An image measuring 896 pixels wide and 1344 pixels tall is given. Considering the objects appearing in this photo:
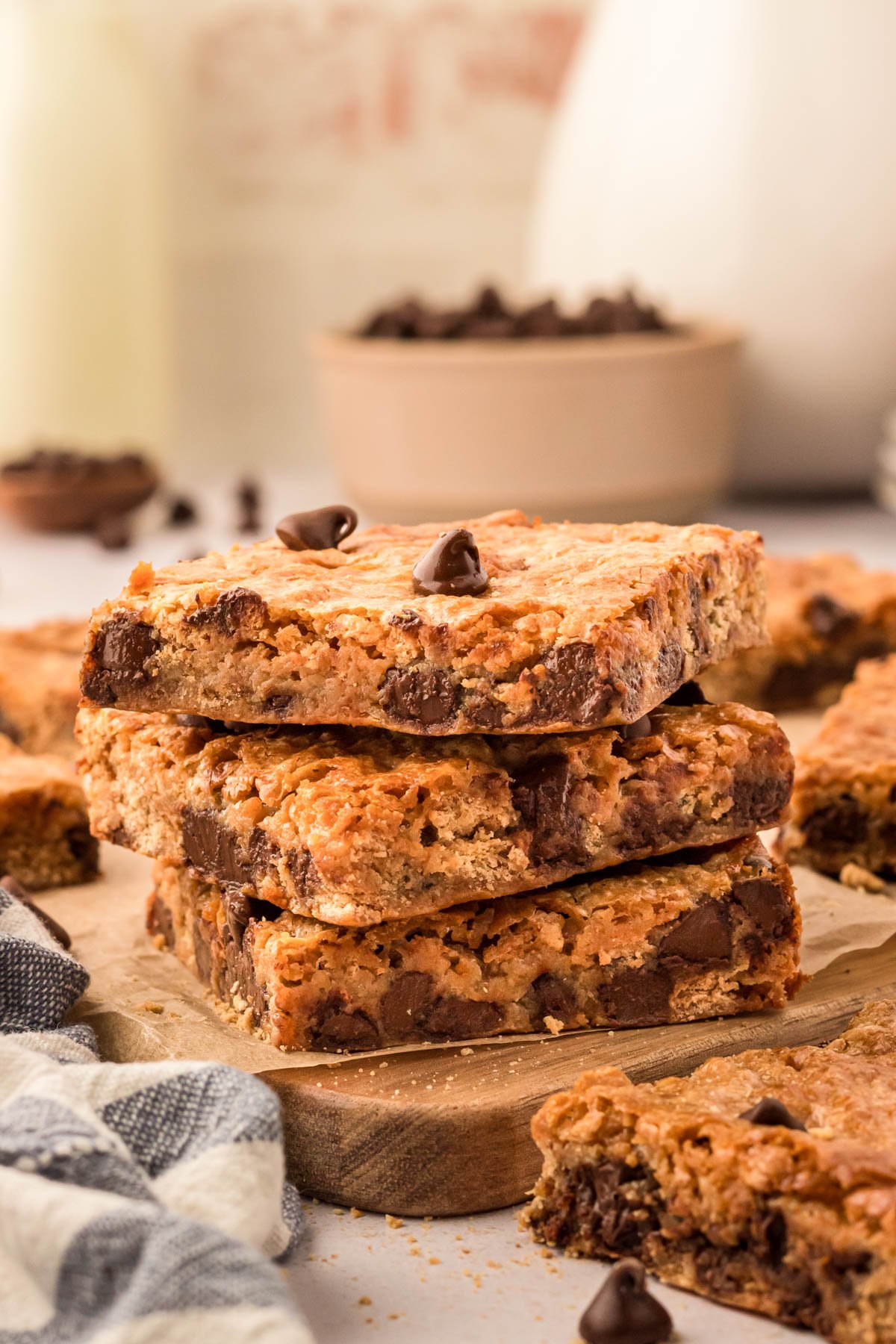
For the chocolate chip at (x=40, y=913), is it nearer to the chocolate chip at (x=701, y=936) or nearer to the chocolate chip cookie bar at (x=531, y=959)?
the chocolate chip cookie bar at (x=531, y=959)

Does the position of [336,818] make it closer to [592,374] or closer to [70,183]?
[592,374]

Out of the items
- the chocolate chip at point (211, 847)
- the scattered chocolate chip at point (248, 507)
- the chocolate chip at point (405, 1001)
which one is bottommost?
the scattered chocolate chip at point (248, 507)

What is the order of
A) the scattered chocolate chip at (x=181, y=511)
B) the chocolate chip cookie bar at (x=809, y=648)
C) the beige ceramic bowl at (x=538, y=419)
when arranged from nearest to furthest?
the chocolate chip cookie bar at (x=809, y=648) → the beige ceramic bowl at (x=538, y=419) → the scattered chocolate chip at (x=181, y=511)

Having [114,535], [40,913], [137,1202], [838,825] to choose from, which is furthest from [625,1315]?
[114,535]

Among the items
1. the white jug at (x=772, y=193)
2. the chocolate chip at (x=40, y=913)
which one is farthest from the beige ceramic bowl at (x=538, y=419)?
the chocolate chip at (x=40, y=913)

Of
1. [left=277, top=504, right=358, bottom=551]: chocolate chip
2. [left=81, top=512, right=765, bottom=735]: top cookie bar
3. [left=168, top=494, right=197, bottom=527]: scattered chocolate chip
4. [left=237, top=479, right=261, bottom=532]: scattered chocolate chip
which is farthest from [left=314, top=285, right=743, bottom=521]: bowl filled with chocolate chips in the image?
[left=81, top=512, right=765, bottom=735]: top cookie bar

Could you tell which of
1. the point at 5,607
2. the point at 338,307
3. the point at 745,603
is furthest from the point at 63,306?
the point at 745,603

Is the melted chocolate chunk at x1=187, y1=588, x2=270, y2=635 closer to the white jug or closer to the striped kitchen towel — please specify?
the striped kitchen towel

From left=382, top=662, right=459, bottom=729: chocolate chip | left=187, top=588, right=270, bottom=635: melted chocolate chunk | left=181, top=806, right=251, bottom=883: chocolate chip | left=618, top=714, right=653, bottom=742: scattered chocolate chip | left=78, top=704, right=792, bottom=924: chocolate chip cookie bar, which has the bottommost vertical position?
left=181, top=806, right=251, bottom=883: chocolate chip
